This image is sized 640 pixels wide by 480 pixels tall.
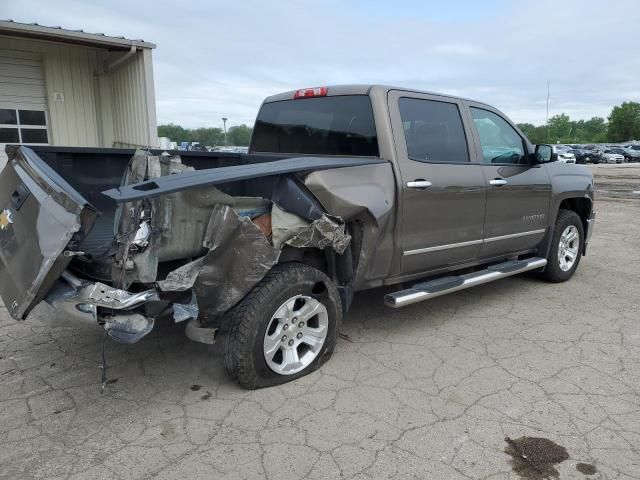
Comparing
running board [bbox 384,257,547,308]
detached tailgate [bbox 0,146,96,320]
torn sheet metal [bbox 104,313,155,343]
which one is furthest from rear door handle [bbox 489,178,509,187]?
detached tailgate [bbox 0,146,96,320]

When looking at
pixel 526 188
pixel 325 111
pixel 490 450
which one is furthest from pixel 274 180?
pixel 526 188

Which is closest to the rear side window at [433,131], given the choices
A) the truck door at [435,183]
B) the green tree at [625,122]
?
the truck door at [435,183]

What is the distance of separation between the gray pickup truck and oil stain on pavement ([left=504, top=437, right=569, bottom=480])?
51.3 inches

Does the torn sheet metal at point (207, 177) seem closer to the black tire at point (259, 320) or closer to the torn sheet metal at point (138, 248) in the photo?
the torn sheet metal at point (138, 248)

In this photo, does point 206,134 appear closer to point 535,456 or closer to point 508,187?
point 508,187

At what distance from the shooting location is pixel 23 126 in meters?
9.29

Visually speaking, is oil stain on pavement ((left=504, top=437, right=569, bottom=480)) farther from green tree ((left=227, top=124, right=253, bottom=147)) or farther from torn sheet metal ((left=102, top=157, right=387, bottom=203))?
green tree ((left=227, top=124, right=253, bottom=147))

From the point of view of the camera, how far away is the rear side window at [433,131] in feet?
13.0

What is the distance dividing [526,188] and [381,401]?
113 inches

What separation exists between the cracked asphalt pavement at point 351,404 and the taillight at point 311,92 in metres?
2.00

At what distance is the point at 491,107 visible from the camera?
15.8 ft

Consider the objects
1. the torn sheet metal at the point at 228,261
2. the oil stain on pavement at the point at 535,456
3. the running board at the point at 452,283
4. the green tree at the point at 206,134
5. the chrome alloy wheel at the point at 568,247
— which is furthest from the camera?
the green tree at the point at 206,134

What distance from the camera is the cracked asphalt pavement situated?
2529 mm

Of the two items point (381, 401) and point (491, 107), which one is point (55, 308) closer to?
point (381, 401)
